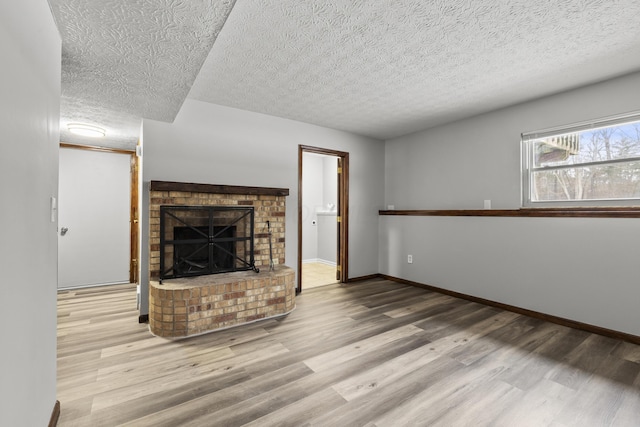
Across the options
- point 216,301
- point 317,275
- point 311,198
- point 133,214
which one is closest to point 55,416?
point 216,301

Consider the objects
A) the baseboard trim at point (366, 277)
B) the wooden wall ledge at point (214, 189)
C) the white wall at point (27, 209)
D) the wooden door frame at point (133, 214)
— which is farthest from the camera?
the baseboard trim at point (366, 277)

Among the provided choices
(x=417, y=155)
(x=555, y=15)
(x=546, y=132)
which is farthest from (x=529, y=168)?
(x=555, y=15)

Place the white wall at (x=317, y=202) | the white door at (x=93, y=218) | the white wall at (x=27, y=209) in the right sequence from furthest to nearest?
the white wall at (x=317, y=202) → the white door at (x=93, y=218) → the white wall at (x=27, y=209)

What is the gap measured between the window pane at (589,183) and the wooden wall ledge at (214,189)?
9.51 ft

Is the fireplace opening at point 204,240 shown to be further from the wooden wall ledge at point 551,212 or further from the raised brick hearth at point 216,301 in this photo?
the wooden wall ledge at point 551,212

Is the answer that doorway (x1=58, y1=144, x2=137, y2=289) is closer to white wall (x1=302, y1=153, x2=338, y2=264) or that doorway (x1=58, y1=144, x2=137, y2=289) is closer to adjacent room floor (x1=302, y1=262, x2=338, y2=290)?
adjacent room floor (x1=302, y1=262, x2=338, y2=290)

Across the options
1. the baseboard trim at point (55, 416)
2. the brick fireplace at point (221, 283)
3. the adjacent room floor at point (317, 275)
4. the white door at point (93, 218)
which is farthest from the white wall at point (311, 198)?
the baseboard trim at point (55, 416)

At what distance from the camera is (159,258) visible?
2912 mm

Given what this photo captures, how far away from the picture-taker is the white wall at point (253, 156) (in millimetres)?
3061

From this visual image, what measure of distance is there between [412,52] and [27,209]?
2.46 meters

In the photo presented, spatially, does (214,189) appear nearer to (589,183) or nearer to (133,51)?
(133,51)

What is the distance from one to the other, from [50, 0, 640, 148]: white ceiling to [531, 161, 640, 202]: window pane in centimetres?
83

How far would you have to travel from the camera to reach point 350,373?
1994 millimetres

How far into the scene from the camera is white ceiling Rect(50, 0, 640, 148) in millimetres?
1612
